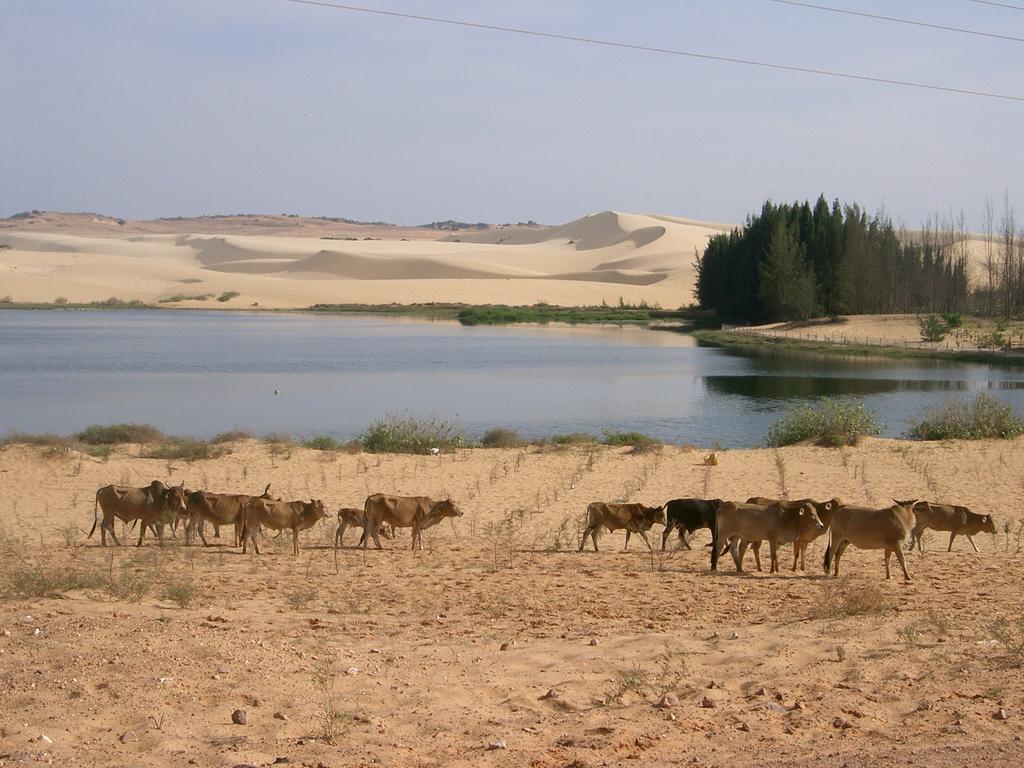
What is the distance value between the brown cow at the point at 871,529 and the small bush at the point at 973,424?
1696cm

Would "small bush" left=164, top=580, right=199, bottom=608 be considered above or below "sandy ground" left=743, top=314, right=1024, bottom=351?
below

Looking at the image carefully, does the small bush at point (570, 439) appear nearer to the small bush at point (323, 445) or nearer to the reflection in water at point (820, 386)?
the small bush at point (323, 445)

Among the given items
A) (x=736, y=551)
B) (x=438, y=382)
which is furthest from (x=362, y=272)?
(x=736, y=551)

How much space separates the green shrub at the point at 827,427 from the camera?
84.5 ft

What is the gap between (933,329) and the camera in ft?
218

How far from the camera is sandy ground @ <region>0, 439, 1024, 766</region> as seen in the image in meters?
6.11

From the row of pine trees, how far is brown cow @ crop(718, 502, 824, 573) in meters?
67.1

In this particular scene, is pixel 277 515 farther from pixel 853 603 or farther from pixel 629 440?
pixel 629 440

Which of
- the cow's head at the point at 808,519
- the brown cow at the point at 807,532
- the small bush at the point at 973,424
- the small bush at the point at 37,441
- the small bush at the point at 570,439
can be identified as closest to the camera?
the cow's head at the point at 808,519

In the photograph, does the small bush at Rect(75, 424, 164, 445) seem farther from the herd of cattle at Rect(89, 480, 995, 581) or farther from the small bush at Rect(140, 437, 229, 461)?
the herd of cattle at Rect(89, 480, 995, 581)

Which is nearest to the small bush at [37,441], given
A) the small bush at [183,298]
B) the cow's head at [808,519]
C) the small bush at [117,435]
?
the small bush at [117,435]

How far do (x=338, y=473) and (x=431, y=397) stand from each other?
18789 mm

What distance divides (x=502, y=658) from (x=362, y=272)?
5670 inches

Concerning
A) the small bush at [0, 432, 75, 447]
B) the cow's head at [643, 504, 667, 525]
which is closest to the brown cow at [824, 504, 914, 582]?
the cow's head at [643, 504, 667, 525]
